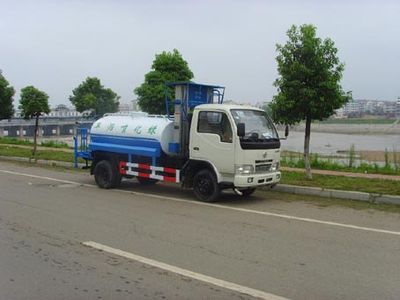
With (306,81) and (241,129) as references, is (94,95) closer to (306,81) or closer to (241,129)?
(306,81)

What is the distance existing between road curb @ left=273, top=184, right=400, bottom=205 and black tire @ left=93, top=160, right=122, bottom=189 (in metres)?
4.15

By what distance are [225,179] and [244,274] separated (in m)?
5.16

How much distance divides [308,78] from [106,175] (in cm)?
581

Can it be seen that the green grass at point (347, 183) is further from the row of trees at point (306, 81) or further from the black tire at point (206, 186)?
the black tire at point (206, 186)

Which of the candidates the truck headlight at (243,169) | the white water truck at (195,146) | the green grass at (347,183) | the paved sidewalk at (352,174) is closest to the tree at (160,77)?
the white water truck at (195,146)

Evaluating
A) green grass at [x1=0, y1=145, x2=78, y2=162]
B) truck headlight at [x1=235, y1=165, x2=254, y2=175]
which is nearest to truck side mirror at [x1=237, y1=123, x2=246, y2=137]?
truck headlight at [x1=235, y1=165, x2=254, y2=175]

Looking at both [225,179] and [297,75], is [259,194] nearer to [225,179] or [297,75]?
[225,179]

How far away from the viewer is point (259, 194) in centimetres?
1277

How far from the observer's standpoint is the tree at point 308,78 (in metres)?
12.9

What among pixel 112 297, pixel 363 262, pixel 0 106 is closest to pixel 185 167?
pixel 363 262

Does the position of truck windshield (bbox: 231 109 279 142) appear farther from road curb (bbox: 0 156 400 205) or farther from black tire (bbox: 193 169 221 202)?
road curb (bbox: 0 156 400 205)

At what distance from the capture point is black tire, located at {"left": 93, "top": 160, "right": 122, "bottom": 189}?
13469 millimetres

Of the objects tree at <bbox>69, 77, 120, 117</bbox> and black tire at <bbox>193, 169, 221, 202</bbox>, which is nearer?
black tire at <bbox>193, 169, 221, 202</bbox>

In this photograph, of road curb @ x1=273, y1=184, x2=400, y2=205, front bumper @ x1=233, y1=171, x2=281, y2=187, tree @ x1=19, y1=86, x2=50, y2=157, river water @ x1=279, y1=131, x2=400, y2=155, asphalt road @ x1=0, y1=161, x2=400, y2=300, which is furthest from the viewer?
river water @ x1=279, y1=131, x2=400, y2=155
